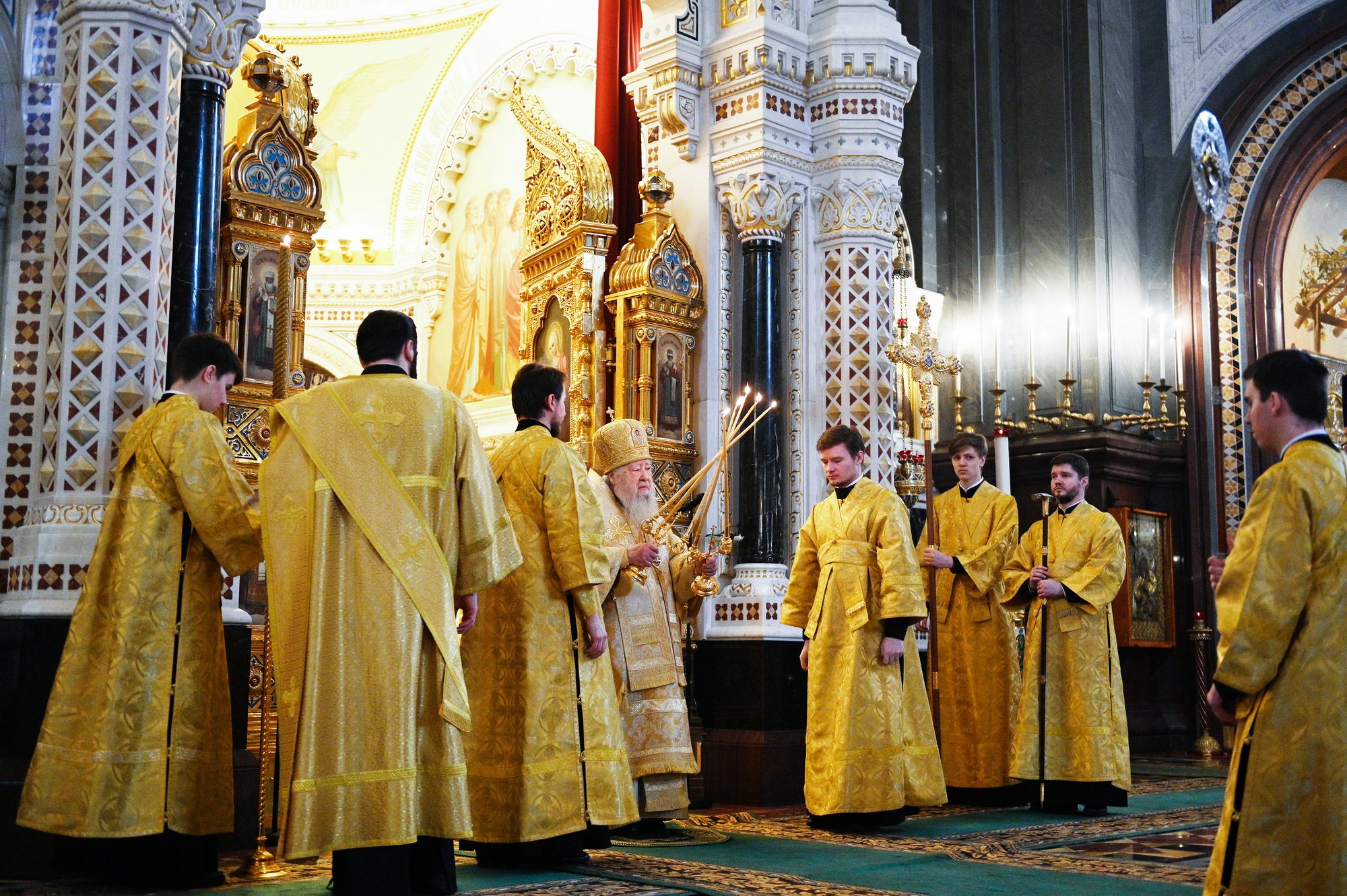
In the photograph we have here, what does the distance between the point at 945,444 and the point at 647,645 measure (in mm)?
6628

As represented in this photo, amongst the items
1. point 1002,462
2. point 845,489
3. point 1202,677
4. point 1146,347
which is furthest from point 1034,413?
point 845,489

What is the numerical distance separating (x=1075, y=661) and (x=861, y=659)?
1.51 metres

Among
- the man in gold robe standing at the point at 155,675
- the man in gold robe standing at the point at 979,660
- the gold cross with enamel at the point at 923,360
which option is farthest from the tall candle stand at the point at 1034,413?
the man in gold robe standing at the point at 155,675

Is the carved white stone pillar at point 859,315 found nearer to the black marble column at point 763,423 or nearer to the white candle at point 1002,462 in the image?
the black marble column at point 763,423

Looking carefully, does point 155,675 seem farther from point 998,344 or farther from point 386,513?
point 998,344

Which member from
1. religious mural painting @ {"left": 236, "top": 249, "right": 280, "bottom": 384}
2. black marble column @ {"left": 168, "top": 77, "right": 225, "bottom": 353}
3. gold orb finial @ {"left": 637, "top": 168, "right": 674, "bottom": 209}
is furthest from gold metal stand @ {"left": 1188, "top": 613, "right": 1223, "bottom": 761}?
black marble column @ {"left": 168, "top": 77, "right": 225, "bottom": 353}

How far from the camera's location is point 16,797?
16.0ft

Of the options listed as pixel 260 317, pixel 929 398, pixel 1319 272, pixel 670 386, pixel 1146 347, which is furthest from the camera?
pixel 1319 272

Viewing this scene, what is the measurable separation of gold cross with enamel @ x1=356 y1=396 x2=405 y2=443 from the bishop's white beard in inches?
83.2

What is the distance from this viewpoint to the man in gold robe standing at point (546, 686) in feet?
16.4

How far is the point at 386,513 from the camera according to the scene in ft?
13.4

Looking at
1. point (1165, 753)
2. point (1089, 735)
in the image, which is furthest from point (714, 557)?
point (1165, 753)

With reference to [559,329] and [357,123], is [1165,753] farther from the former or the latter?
[357,123]

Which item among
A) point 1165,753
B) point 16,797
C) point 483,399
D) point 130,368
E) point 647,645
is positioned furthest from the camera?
point 483,399
